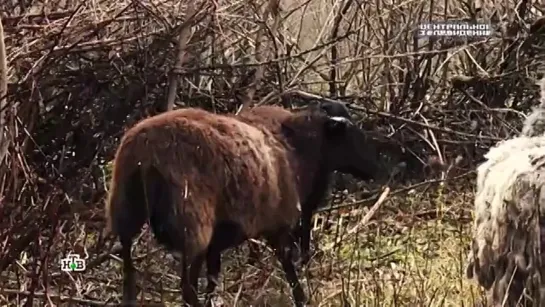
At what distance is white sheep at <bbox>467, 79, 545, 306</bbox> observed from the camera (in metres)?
2.56

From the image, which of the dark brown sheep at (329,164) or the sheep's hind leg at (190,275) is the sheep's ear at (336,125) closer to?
the dark brown sheep at (329,164)

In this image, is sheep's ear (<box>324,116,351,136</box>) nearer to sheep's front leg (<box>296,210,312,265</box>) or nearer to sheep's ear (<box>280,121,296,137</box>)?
sheep's ear (<box>280,121,296,137</box>)

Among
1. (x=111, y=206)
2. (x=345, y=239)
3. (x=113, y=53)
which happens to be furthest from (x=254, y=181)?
(x=113, y=53)

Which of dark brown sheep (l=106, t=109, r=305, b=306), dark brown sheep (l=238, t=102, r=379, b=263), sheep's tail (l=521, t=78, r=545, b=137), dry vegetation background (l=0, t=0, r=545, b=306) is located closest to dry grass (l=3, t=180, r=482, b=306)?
dry vegetation background (l=0, t=0, r=545, b=306)

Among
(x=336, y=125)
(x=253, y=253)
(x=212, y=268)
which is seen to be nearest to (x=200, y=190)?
(x=212, y=268)

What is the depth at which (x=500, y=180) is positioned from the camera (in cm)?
275

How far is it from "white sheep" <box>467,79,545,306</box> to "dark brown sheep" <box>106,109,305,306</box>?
2.34ft

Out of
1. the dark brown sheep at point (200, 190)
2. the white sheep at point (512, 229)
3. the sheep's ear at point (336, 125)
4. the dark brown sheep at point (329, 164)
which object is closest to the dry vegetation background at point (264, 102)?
the dark brown sheep at point (329, 164)

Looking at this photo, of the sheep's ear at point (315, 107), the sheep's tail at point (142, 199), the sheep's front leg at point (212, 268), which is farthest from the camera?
the sheep's ear at point (315, 107)

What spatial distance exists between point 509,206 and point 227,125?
3.15 feet

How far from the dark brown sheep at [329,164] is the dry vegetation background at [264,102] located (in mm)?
120

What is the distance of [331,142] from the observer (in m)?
3.71

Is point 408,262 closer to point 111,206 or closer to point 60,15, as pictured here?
point 111,206

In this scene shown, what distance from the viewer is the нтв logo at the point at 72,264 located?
117 inches
